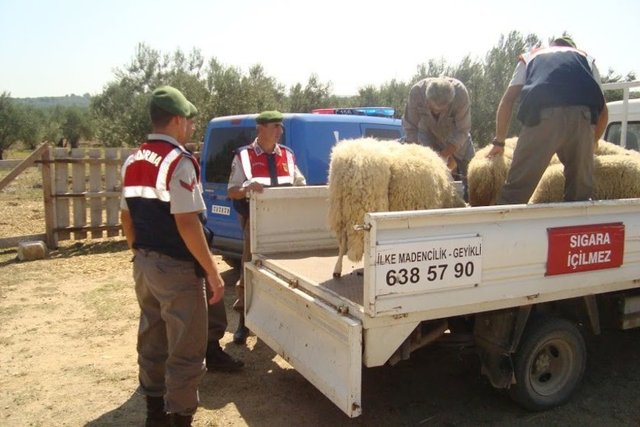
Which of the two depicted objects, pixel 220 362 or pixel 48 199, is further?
pixel 48 199

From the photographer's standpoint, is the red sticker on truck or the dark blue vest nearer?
the red sticker on truck

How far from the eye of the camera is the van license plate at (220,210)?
22.8 feet

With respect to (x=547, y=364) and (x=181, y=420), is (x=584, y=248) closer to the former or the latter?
(x=547, y=364)

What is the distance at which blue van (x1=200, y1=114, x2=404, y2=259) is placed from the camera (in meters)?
6.52

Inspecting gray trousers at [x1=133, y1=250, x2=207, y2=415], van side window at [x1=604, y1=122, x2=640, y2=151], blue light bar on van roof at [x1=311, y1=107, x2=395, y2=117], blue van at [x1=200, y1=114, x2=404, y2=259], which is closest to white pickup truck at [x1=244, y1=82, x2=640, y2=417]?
gray trousers at [x1=133, y1=250, x2=207, y2=415]

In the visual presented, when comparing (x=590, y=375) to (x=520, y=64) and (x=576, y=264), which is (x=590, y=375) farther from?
(x=520, y=64)

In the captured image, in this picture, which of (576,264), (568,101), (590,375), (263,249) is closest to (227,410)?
(263,249)

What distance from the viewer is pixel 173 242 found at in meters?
3.44

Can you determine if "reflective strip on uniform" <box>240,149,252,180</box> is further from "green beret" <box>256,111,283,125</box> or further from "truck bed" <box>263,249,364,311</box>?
"truck bed" <box>263,249,364,311</box>

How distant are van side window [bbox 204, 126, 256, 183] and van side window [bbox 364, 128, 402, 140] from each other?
5.23 ft

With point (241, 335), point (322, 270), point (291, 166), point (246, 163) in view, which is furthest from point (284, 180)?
point (241, 335)

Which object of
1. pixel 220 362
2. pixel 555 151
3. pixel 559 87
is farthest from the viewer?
pixel 220 362

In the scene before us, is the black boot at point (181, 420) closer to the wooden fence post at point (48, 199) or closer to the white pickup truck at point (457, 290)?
the white pickup truck at point (457, 290)

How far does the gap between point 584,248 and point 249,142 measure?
436cm
